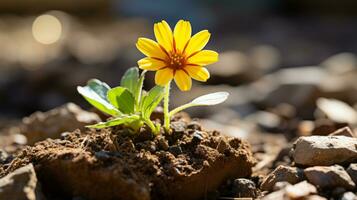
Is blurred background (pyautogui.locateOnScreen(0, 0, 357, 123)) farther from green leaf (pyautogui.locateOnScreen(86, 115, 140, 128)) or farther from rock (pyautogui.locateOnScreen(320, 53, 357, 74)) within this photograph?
green leaf (pyautogui.locateOnScreen(86, 115, 140, 128))

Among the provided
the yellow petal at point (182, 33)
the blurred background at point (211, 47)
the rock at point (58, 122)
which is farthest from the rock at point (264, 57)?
the yellow petal at point (182, 33)

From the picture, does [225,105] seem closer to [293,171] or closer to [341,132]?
[341,132]

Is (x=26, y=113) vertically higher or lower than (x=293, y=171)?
higher

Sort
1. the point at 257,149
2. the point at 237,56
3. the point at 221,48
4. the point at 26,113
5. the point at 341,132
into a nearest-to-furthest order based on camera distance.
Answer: the point at 341,132 → the point at 257,149 → the point at 26,113 → the point at 237,56 → the point at 221,48

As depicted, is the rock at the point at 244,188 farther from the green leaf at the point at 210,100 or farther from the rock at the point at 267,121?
the rock at the point at 267,121

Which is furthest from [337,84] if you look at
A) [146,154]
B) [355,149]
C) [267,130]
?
[146,154]

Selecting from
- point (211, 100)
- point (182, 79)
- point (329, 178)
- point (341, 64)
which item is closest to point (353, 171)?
point (329, 178)

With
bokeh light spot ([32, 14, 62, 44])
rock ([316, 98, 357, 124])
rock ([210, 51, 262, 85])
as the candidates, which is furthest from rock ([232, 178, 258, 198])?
bokeh light spot ([32, 14, 62, 44])
